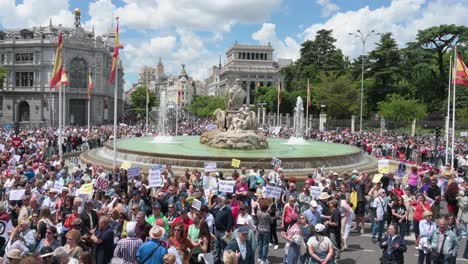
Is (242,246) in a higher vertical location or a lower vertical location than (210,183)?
lower

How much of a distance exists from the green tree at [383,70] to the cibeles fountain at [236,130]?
41.5 m

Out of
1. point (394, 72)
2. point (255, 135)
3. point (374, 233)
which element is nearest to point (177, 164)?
point (255, 135)

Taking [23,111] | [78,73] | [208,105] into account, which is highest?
[78,73]

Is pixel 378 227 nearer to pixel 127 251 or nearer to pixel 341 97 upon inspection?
pixel 127 251

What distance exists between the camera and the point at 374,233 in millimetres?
11117

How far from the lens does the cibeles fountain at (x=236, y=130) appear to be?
24.2 metres

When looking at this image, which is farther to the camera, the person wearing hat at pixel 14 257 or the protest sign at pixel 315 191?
the protest sign at pixel 315 191

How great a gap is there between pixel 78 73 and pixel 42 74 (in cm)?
595

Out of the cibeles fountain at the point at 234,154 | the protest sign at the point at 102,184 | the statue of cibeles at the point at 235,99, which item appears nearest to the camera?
the protest sign at the point at 102,184

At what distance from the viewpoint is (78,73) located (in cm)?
7725

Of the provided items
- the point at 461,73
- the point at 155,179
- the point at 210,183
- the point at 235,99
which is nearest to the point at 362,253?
the point at 210,183

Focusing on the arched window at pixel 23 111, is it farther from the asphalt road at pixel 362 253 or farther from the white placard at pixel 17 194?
the asphalt road at pixel 362 253

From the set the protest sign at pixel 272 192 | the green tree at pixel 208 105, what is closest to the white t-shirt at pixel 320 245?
the protest sign at pixel 272 192

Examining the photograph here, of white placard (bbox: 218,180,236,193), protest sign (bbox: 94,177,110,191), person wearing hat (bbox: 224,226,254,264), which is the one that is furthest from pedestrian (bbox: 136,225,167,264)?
protest sign (bbox: 94,177,110,191)
